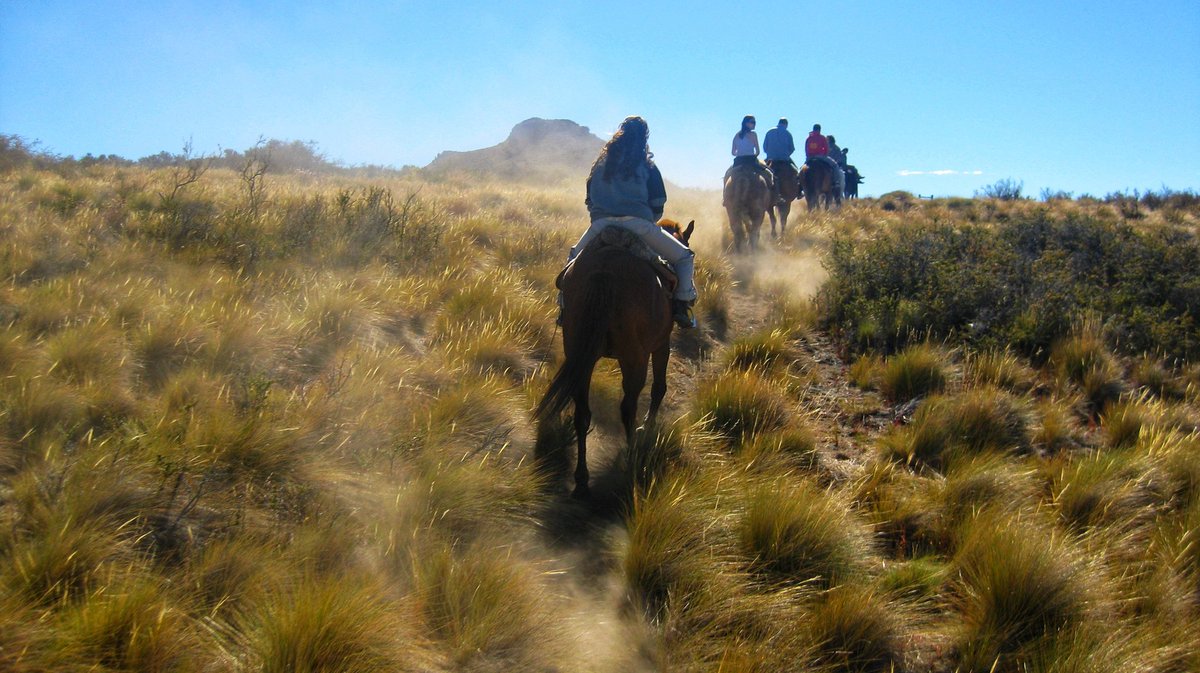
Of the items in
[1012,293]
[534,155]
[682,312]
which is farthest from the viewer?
[534,155]

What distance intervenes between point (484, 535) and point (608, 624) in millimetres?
842

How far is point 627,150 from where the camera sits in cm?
535

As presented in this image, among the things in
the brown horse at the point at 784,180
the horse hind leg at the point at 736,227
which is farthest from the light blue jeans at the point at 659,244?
the brown horse at the point at 784,180

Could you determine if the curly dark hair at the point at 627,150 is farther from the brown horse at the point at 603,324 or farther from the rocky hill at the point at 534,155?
the rocky hill at the point at 534,155

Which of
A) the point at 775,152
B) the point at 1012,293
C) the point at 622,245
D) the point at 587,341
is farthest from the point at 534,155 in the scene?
the point at 587,341

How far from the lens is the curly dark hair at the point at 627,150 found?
5.29 metres

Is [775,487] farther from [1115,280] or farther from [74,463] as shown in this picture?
[1115,280]

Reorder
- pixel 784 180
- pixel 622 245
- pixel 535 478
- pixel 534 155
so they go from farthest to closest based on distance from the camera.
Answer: pixel 534 155 → pixel 784 180 → pixel 622 245 → pixel 535 478

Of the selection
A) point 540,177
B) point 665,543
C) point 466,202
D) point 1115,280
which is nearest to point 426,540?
point 665,543

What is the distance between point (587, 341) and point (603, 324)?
0.52 feet

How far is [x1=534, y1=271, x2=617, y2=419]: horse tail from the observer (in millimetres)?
4508

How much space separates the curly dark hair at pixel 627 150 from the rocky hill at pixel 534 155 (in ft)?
97.7

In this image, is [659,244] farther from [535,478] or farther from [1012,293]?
[1012,293]

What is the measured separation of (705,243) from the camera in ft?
44.2
